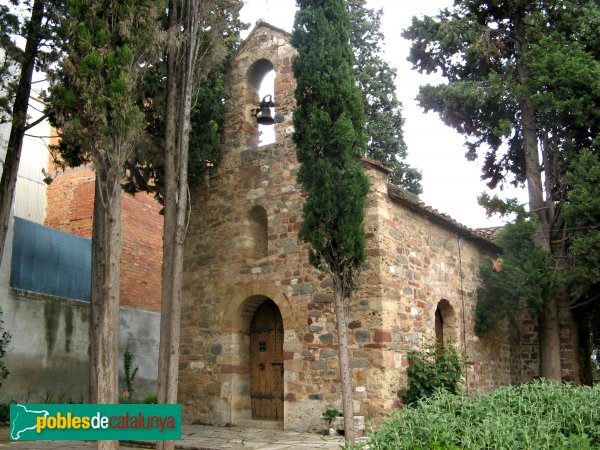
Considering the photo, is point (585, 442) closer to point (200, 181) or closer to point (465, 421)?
point (465, 421)

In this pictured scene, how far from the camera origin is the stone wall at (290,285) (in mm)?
9172

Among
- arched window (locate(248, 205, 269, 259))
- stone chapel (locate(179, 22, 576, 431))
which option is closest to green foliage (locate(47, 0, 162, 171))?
stone chapel (locate(179, 22, 576, 431))

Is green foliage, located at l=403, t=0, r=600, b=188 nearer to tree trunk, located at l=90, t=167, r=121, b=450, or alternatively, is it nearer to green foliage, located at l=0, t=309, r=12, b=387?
tree trunk, located at l=90, t=167, r=121, b=450

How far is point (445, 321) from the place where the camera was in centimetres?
1172

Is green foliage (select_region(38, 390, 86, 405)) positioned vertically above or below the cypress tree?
below

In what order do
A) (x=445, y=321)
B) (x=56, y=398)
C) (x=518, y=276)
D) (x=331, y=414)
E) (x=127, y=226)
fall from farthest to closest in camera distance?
(x=127, y=226), (x=56, y=398), (x=445, y=321), (x=518, y=276), (x=331, y=414)

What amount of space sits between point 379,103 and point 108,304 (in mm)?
12395

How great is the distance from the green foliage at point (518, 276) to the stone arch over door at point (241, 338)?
4.44m

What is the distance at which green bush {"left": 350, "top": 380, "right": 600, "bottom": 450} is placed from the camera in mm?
3863

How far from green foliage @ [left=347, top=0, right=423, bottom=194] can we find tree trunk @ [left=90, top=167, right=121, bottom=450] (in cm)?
1094

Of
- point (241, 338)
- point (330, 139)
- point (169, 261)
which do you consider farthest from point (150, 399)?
point (330, 139)

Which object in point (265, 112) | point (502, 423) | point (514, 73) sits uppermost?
point (514, 73)

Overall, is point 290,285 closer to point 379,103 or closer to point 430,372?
point 430,372

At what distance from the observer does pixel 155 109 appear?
940 centimetres
